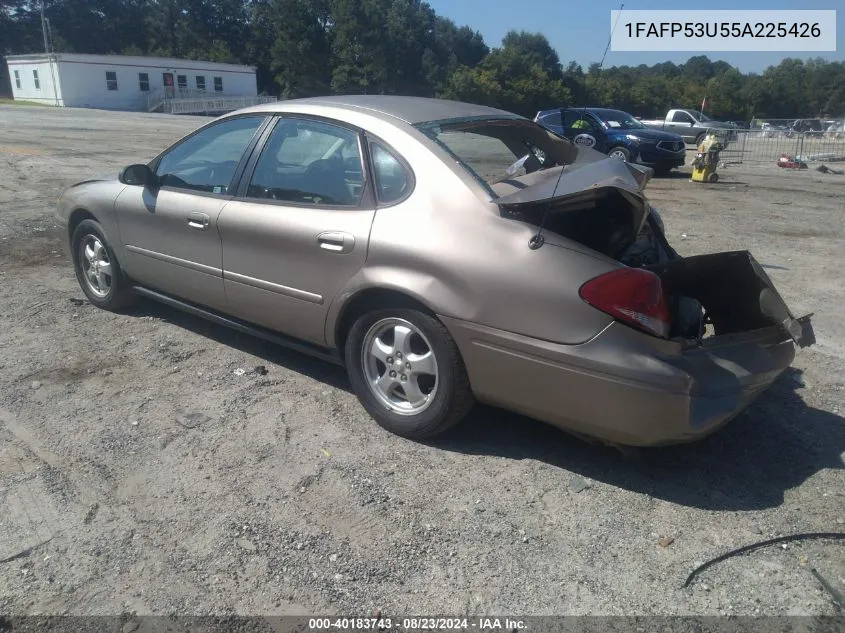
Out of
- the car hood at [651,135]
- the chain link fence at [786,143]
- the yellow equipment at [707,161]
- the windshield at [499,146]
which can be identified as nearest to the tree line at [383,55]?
the chain link fence at [786,143]

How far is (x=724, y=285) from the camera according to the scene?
391cm

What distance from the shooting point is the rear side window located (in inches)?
141

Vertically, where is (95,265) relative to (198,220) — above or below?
below

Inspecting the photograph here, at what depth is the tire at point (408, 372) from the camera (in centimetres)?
339

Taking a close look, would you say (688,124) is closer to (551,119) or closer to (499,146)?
(551,119)

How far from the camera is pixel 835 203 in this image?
40.8ft

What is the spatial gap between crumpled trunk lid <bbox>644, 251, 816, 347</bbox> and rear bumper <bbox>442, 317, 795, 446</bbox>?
499 mm

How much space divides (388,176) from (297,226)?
2.00 ft

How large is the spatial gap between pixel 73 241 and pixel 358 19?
64.4 m

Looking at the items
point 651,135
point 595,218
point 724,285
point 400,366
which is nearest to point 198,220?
point 400,366

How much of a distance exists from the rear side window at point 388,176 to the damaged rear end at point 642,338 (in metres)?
0.58

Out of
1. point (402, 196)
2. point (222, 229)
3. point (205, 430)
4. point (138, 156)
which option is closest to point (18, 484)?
point (205, 430)

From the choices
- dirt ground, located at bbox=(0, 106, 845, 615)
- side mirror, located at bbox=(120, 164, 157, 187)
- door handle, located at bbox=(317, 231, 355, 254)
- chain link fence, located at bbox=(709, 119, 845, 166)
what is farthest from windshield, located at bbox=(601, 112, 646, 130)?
door handle, located at bbox=(317, 231, 355, 254)

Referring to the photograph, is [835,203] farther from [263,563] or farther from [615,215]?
[263,563]
